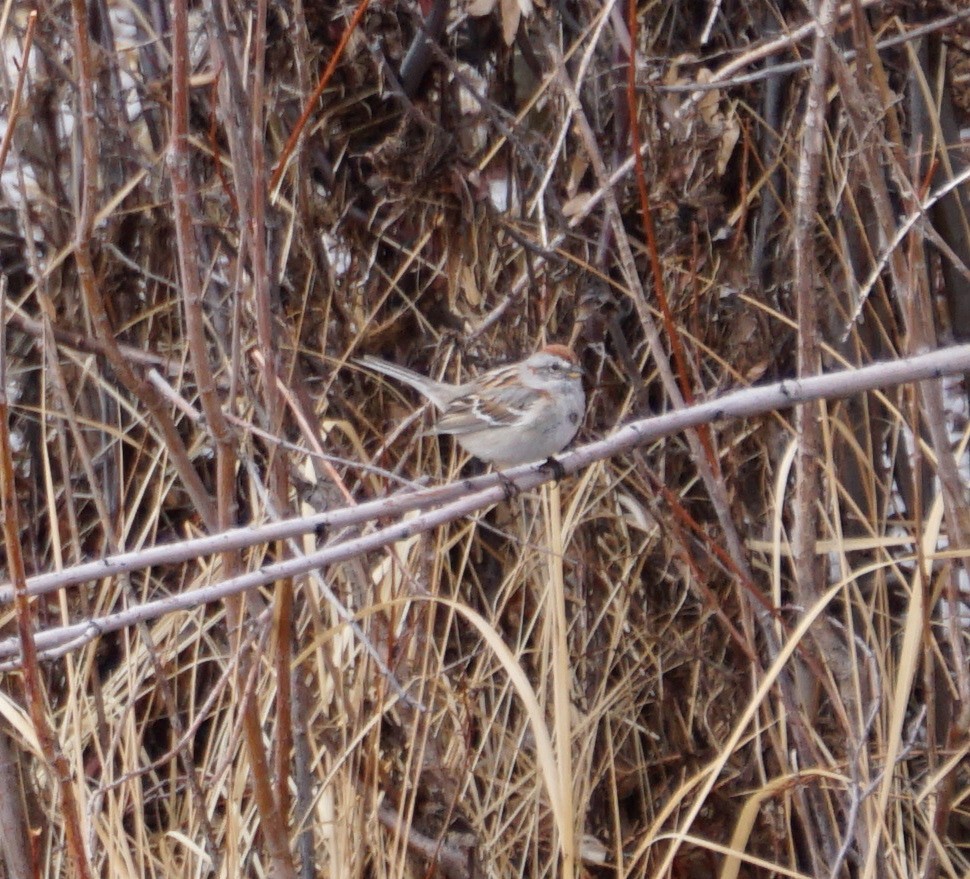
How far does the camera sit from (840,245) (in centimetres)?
274

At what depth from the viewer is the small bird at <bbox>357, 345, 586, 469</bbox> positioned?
8.38 feet

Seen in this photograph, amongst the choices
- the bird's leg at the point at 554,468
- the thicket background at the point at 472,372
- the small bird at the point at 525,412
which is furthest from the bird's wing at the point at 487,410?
the bird's leg at the point at 554,468

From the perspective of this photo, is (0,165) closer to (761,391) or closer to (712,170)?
(761,391)

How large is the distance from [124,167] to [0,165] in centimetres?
195

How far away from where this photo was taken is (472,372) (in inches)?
114

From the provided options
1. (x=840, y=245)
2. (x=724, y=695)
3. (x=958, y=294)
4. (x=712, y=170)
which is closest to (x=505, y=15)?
(x=712, y=170)

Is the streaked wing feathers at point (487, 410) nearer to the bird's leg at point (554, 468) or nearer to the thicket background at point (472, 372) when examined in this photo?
the thicket background at point (472, 372)

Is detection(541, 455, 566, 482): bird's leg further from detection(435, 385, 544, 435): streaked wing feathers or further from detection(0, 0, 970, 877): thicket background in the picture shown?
detection(435, 385, 544, 435): streaked wing feathers

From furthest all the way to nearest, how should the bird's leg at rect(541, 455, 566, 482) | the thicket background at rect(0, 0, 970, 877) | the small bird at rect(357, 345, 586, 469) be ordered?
the small bird at rect(357, 345, 586, 469) < the thicket background at rect(0, 0, 970, 877) < the bird's leg at rect(541, 455, 566, 482)

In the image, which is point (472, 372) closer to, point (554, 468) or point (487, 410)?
point (487, 410)

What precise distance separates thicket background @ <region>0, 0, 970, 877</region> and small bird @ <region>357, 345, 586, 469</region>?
13 cm

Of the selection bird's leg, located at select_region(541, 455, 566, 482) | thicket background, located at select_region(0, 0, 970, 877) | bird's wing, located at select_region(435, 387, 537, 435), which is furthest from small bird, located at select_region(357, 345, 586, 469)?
bird's leg, located at select_region(541, 455, 566, 482)

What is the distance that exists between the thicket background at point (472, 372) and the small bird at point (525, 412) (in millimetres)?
126

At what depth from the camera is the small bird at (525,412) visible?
8.38 ft
